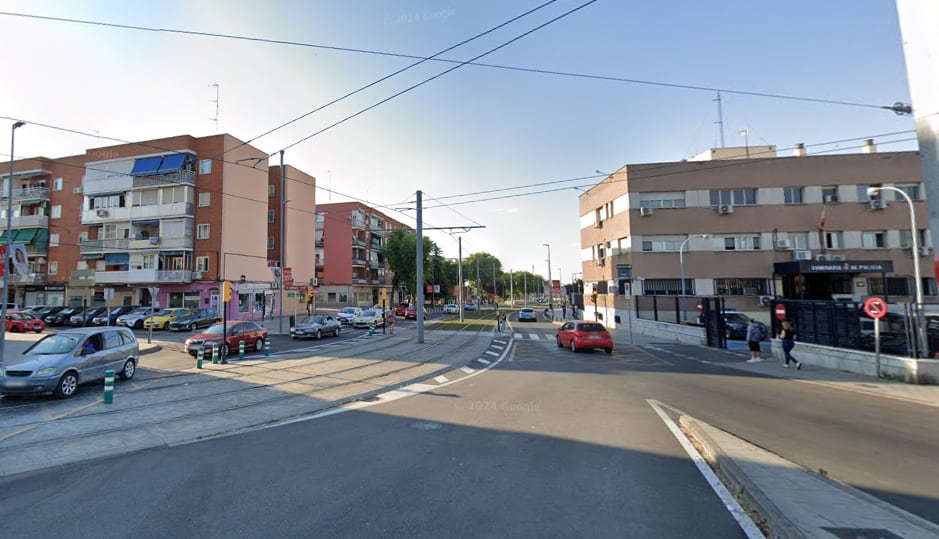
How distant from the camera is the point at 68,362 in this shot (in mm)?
9766

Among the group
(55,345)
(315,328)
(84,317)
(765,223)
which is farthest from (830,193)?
(84,317)

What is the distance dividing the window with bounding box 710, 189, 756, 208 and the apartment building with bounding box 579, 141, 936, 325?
82 mm

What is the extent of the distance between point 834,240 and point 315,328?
1594 inches

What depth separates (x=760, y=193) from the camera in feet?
108

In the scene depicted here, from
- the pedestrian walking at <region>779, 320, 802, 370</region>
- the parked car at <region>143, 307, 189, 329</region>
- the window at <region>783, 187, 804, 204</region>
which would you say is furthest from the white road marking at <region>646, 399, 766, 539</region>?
the window at <region>783, 187, 804, 204</region>

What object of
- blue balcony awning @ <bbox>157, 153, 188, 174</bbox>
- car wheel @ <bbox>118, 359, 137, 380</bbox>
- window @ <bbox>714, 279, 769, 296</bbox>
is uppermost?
blue balcony awning @ <bbox>157, 153, 188, 174</bbox>

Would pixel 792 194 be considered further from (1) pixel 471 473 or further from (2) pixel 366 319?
(1) pixel 471 473

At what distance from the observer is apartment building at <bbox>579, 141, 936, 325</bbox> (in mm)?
32406

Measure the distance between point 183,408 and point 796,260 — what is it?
3973cm

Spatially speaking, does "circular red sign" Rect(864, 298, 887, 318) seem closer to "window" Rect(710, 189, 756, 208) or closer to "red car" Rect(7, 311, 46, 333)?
"window" Rect(710, 189, 756, 208)

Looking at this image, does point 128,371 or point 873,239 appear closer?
point 128,371

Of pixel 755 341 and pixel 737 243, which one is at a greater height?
pixel 737 243

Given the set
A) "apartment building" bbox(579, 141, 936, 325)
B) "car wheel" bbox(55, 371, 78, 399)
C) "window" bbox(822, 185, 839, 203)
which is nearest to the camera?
"car wheel" bbox(55, 371, 78, 399)

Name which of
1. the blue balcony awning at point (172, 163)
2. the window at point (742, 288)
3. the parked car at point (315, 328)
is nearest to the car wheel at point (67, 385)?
the parked car at point (315, 328)
